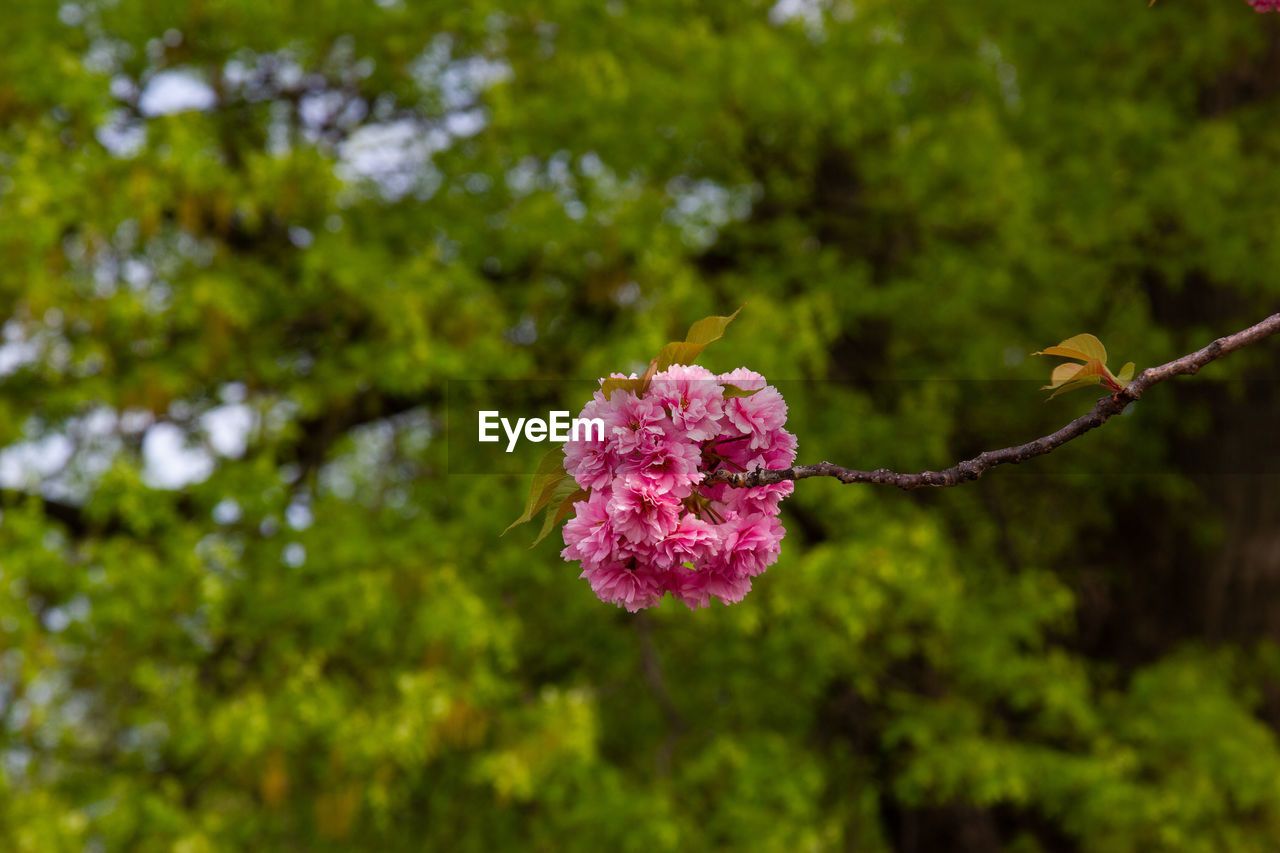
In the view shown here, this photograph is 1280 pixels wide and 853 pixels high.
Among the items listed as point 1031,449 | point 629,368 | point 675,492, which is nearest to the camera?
point 1031,449

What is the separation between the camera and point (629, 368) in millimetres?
5039

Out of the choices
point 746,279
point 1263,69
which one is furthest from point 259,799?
point 1263,69

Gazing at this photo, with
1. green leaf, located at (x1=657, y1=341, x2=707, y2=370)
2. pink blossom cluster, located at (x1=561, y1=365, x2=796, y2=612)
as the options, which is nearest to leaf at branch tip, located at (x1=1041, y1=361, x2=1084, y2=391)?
pink blossom cluster, located at (x1=561, y1=365, x2=796, y2=612)

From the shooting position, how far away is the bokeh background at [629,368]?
203 inches

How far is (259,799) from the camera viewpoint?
6125 mm

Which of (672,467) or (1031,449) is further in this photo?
(672,467)

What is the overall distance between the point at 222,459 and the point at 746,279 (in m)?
2.89

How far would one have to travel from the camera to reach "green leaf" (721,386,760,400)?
4.92 feet

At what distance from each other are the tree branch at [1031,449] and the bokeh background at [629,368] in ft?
12.0

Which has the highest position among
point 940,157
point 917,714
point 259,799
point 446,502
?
point 940,157

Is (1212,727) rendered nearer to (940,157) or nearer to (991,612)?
(991,612)

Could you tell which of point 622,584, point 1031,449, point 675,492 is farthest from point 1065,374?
point 622,584

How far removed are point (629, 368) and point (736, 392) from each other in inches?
139

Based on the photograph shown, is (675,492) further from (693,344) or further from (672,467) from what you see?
(693,344)
